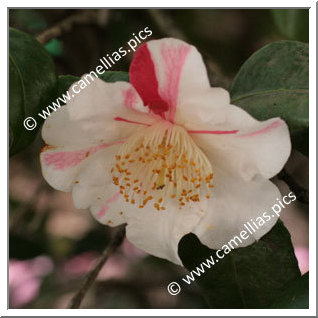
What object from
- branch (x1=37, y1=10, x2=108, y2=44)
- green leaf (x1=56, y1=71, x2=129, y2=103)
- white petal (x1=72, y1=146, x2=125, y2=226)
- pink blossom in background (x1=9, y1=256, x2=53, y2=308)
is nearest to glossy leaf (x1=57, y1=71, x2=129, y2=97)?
green leaf (x1=56, y1=71, x2=129, y2=103)

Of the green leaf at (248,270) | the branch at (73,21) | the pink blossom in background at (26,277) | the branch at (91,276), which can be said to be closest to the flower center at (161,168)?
the green leaf at (248,270)

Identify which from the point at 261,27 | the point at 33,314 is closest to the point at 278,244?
the point at 33,314

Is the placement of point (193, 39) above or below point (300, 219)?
above

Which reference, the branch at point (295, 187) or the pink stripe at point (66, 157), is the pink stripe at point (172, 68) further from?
the branch at point (295, 187)

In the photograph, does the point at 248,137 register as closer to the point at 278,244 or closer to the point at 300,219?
the point at 278,244

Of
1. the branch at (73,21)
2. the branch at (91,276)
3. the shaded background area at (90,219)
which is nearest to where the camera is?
the branch at (91,276)

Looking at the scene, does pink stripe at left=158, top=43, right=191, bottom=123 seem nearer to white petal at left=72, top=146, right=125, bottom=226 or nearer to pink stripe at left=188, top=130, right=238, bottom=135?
pink stripe at left=188, top=130, right=238, bottom=135
